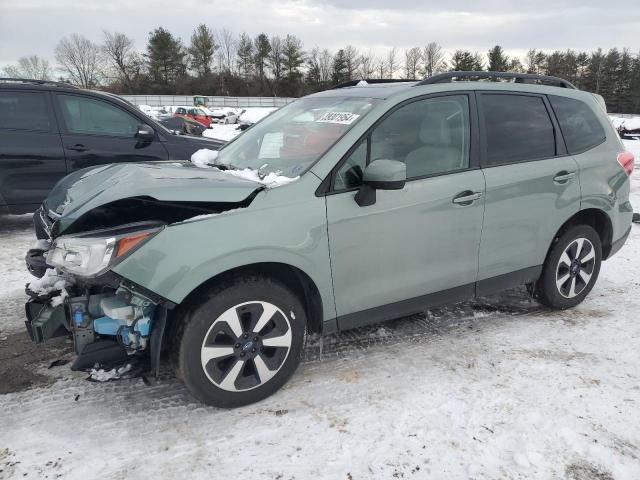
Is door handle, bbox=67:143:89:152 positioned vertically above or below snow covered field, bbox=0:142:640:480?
above

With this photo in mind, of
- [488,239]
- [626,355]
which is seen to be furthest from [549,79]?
[626,355]

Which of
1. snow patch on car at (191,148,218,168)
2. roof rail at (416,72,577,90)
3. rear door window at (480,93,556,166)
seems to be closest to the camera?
roof rail at (416,72,577,90)

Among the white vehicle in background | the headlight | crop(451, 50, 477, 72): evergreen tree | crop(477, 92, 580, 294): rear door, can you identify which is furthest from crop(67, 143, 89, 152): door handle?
crop(451, 50, 477, 72): evergreen tree

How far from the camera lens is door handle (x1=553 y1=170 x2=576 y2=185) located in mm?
3754

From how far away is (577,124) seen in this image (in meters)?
4.01

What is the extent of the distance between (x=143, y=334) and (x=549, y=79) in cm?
369

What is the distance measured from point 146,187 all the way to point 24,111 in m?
4.66

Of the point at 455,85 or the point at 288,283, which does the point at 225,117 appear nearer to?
the point at 455,85

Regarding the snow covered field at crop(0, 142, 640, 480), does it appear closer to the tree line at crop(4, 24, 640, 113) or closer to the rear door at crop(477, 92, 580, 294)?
the rear door at crop(477, 92, 580, 294)

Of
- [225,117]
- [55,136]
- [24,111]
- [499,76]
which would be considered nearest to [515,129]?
[499,76]

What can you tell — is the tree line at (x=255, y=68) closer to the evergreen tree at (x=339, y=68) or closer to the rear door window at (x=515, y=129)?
the evergreen tree at (x=339, y=68)

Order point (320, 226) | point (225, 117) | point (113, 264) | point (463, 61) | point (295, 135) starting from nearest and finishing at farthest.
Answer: point (113, 264)
point (320, 226)
point (295, 135)
point (225, 117)
point (463, 61)

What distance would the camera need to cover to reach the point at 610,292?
4680 millimetres

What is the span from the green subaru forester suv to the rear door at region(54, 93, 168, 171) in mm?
3103
